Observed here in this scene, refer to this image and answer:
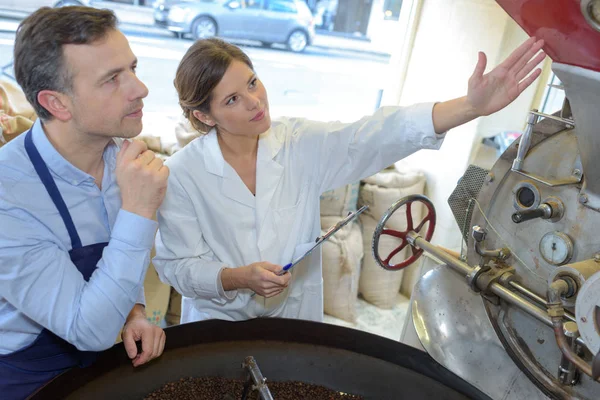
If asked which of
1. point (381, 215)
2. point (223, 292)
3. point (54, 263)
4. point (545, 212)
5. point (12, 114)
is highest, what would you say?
point (545, 212)

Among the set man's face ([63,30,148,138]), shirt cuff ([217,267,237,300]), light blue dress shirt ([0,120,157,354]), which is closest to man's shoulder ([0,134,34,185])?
light blue dress shirt ([0,120,157,354])

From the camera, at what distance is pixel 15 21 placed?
2.45 metres

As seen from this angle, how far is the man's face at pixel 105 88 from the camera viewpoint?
3.32 ft

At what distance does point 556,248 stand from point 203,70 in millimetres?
920

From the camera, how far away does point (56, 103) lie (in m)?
1.04

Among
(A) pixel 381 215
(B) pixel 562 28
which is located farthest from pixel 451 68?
(B) pixel 562 28

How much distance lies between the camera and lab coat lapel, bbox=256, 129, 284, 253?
144 centimetres

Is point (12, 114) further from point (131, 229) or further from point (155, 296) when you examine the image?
point (131, 229)

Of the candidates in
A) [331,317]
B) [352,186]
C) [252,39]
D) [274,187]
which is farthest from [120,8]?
[331,317]

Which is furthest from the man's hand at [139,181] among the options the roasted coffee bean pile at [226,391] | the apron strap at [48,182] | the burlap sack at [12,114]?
the burlap sack at [12,114]

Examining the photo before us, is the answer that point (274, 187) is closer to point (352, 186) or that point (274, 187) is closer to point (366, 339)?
point (366, 339)

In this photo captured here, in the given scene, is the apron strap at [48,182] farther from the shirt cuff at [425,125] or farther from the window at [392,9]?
the window at [392,9]

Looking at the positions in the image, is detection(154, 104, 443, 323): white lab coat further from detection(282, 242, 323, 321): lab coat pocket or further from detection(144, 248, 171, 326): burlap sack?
detection(144, 248, 171, 326): burlap sack

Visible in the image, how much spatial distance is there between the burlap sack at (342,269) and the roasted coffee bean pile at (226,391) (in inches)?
59.6
